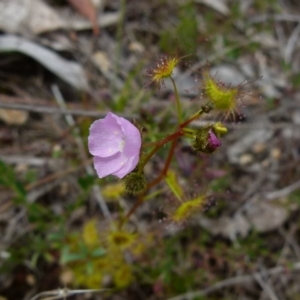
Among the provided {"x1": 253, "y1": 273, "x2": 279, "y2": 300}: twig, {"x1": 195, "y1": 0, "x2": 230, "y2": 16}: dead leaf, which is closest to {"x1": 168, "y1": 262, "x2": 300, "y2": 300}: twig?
{"x1": 253, "y1": 273, "x2": 279, "y2": 300}: twig

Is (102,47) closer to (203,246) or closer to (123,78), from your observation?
(123,78)

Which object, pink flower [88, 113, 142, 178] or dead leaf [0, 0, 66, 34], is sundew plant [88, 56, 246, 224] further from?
dead leaf [0, 0, 66, 34]

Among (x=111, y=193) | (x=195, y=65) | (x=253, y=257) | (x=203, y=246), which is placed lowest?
(x=253, y=257)

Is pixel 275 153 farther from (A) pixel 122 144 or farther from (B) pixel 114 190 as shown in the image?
(A) pixel 122 144

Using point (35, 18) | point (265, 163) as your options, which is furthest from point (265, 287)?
point (35, 18)

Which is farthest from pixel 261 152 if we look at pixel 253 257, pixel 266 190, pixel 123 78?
pixel 123 78

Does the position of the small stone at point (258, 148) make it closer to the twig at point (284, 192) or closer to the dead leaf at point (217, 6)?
the twig at point (284, 192)
